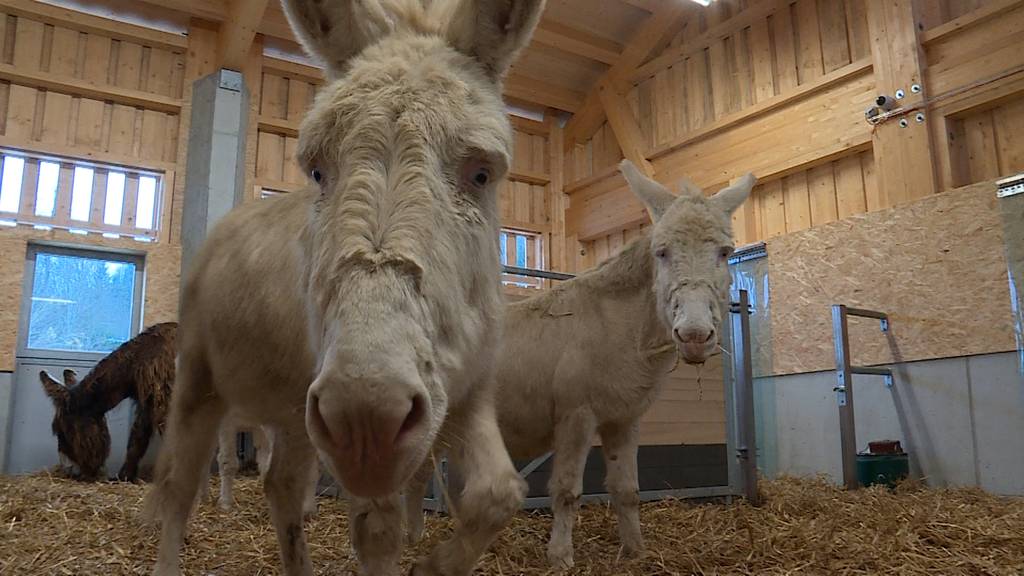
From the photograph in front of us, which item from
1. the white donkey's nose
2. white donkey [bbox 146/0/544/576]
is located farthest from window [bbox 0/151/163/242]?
the white donkey's nose

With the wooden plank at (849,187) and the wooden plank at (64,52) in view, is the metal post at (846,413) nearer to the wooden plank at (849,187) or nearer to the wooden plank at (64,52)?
the wooden plank at (849,187)

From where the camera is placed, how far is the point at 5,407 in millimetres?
9188

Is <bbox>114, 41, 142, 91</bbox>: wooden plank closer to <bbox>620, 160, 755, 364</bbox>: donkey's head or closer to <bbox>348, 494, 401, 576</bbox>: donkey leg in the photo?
<bbox>620, 160, 755, 364</bbox>: donkey's head

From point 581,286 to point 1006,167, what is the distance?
5.77 metres

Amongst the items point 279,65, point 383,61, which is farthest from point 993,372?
point 279,65

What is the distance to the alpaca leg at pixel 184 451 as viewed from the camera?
3.00m

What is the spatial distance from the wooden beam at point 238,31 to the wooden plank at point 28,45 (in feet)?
7.92

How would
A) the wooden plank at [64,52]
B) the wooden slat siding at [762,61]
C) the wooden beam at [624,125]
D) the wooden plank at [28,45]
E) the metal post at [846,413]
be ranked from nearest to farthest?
the metal post at [846,413]
the wooden plank at [28,45]
the wooden plank at [64,52]
the wooden slat siding at [762,61]
the wooden beam at [624,125]

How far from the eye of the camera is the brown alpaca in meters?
8.52

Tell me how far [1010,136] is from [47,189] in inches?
482

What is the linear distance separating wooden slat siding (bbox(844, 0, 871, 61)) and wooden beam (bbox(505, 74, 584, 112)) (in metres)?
5.66

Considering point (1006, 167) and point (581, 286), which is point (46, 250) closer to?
point (581, 286)

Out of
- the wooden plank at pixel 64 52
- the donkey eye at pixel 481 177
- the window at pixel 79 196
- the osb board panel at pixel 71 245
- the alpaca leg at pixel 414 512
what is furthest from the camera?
the wooden plank at pixel 64 52

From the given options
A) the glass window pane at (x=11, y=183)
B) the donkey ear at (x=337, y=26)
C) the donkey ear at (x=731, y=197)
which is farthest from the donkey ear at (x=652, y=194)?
the glass window pane at (x=11, y=183)
